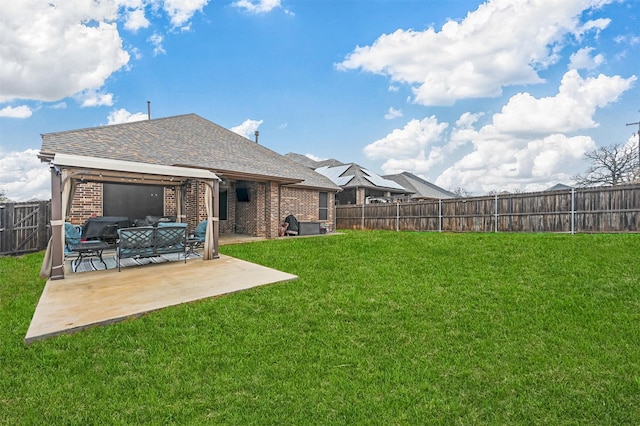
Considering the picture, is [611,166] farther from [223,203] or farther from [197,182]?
[197,182]

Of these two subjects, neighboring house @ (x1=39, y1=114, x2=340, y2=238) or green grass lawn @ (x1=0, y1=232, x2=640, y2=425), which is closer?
green grass lawn @ (x1=0, y1=232, x2=640, y2=425)

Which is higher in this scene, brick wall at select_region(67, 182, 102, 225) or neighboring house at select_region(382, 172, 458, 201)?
neighboring house at select_region(382, 172, 458, 201)

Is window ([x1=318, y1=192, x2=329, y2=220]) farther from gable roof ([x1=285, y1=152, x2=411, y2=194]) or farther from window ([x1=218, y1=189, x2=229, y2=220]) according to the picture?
window ([x1=218, y1=189, x2=229, y2=220])

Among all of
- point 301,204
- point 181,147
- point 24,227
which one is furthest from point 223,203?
point 24,227

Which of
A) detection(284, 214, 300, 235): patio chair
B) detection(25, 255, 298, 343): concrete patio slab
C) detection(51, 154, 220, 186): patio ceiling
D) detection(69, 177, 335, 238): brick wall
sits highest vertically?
detection(51, 154, 220, 186): patio ceiling

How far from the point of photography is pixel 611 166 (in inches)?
961

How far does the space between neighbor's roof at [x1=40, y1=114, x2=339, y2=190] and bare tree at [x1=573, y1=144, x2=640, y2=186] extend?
74.2 ft

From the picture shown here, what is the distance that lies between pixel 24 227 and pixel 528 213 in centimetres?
1920

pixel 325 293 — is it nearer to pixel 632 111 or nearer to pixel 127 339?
pixel 127 339

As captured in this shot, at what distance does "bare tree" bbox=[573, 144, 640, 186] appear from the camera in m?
23.3

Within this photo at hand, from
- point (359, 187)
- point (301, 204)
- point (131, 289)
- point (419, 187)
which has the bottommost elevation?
point (131, 289)

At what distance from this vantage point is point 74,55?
1296cm

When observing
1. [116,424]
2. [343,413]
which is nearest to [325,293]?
[343,413]

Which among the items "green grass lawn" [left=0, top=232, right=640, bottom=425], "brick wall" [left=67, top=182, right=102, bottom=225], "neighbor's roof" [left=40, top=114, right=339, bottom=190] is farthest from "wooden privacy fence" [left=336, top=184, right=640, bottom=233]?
"brick wall" [left=67, top=182, right=102, bottom=225]
